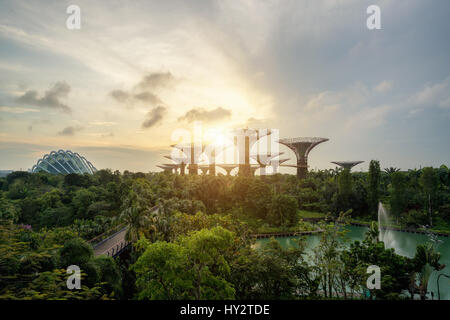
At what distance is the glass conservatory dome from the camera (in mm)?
54938

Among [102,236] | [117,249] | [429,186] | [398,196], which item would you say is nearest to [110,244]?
[102,236]

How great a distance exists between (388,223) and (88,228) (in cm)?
3087

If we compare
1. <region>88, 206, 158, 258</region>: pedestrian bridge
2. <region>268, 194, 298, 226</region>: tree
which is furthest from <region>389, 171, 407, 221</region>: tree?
<region>88, 206, 158, 258</region>: pedestrian bridge

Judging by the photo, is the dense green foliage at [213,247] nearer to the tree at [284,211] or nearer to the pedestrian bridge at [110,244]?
the tree at [284,211]

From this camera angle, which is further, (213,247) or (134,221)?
(134,221)

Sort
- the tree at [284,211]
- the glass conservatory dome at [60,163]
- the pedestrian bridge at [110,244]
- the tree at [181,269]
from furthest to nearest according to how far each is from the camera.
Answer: the glass conservatory dome at [60,163]
the tree at [284,211]
the pedestrian bridge at [110,244]
the tree at [181,269]

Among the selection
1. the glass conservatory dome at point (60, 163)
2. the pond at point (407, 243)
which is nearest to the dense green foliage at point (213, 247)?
→ the pond at point (407, 243)

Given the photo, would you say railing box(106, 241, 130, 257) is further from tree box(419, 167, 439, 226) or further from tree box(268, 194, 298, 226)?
tree box(419, 167, 439, 226)

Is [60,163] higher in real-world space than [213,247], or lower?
higher

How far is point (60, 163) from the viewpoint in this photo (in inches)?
2195

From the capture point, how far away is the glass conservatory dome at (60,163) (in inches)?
2163

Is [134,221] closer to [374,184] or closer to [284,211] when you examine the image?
[284,211]
